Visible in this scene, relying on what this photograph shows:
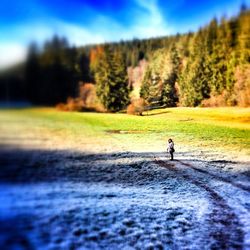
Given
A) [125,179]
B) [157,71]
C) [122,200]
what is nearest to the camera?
[122,200]

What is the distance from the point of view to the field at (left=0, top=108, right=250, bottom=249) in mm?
4797

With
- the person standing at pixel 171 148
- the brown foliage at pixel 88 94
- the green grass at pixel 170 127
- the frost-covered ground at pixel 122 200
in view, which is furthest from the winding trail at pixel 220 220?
the brown foliage at pixel 88 94

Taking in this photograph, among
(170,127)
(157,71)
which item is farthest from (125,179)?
(157,71)

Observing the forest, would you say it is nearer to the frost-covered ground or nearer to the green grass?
the green grass

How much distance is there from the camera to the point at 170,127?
21.4 feet

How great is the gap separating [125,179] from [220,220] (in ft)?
4.52

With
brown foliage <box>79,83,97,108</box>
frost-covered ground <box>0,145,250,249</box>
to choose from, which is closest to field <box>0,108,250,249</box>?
frost-covered ground <box>0,145,250,249</box>

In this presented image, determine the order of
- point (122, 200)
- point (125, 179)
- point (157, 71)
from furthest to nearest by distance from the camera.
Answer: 1. point (157, 71)
2. point (125, 179)
3. point (122, 200)

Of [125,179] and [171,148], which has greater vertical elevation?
[171,148]

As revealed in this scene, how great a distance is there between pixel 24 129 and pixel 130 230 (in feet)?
5.95

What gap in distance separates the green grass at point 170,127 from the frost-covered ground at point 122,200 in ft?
0.68

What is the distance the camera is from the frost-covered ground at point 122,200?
4.73 m

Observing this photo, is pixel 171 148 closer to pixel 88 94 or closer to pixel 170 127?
pixel 170 127

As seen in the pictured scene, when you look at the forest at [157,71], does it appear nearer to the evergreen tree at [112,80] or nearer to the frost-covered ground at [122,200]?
the evergreen tree at [112,80]
